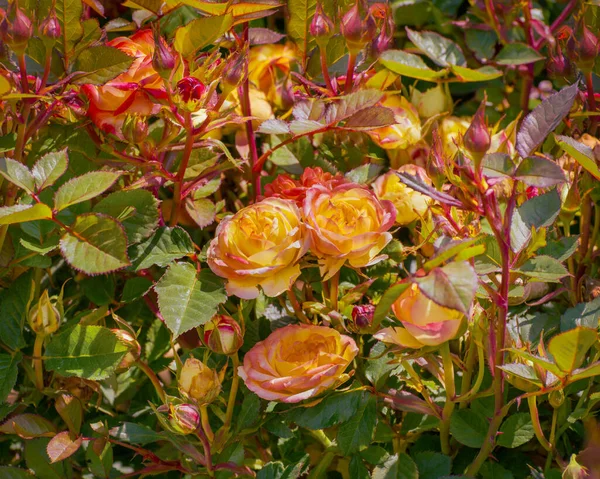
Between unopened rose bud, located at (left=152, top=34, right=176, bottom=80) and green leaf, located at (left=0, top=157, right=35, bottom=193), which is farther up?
unopened rose bud, located at (left=152, top=34, right=176, bottom=80)

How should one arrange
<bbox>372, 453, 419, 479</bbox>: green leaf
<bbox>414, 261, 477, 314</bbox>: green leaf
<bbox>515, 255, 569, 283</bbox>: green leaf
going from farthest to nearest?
<bbox>372, 453, 419, 479</bbox>: green leaf
<bbox>515, 255, 569, 283</bbox>: green leaf
<bbox>414, 261, 477, 314</bbox>: green leaf

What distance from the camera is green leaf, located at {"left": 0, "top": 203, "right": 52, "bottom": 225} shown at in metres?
0.62

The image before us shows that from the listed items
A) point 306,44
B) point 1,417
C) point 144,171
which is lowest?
point 1,417

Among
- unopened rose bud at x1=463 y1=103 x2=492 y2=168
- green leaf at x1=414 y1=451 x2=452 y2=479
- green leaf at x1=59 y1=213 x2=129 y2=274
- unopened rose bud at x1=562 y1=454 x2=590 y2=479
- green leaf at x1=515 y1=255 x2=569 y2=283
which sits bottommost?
green leaf at x1=414 y1=451 x2=452 y2=479

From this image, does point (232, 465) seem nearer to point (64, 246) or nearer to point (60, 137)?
point (64, 246)

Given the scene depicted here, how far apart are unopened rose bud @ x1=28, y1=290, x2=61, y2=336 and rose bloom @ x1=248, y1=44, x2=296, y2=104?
0.37m

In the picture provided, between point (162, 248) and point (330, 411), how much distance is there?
8.8 inches

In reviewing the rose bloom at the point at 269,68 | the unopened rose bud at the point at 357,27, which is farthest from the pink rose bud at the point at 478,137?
the rose bloom at the point at 269,68

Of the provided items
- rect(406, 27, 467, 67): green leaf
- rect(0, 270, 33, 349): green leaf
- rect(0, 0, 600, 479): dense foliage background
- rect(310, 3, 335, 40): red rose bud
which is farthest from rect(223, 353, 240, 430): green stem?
rect(406, 27, 467, 67): green leaf

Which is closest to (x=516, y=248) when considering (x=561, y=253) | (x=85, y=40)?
(x=561, y=253)

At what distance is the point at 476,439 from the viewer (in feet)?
2.27

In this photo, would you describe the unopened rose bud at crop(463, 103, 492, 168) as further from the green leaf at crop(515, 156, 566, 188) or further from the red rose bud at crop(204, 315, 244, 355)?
the red rose bud at crop(204, 315, 244, 355)

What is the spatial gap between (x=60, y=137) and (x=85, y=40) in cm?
11

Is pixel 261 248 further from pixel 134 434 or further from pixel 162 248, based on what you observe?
pixel 134 434
